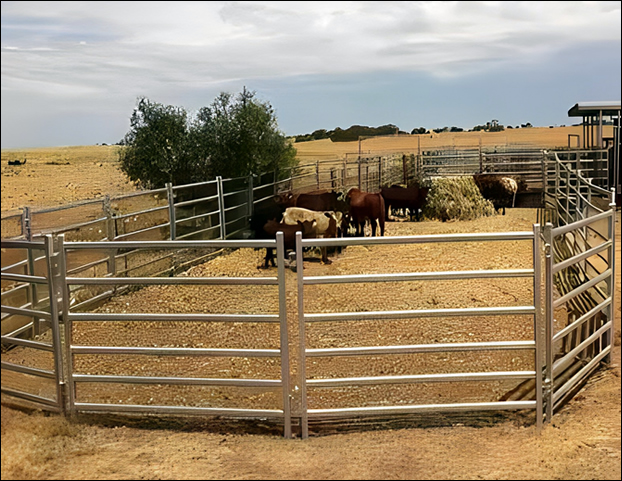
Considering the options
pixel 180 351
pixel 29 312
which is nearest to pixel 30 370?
pixel 29 312

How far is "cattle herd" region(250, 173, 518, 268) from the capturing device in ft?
27.8

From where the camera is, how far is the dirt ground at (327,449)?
2859 mm

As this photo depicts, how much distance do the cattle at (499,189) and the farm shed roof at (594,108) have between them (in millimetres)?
3350

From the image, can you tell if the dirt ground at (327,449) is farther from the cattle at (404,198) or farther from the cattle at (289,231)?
the cattle at (404,198)

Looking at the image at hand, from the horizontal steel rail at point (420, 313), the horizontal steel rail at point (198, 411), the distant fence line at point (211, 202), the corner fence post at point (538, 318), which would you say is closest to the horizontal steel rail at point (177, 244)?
the horizontal steel rail at point (420, 313)

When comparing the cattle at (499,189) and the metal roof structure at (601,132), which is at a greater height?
the metal roof structure at (601,132)

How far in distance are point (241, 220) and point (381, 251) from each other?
215 cm

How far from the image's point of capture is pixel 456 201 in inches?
429

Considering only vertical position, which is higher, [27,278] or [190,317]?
[27,278]

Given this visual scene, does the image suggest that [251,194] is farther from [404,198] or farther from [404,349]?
[404,349]

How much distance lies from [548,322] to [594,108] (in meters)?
12.0

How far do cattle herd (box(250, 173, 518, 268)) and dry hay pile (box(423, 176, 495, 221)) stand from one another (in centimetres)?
19

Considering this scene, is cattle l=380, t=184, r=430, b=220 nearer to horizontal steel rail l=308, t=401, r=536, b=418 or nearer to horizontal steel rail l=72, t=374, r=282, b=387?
horizontal steel rail l=308, t=401, r=536, b=418

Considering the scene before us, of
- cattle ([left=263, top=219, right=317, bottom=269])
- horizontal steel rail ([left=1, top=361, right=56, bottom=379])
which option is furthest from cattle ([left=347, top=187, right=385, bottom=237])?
horizontal steel rail ([left=1, top=361, right=56, bottom=379])
